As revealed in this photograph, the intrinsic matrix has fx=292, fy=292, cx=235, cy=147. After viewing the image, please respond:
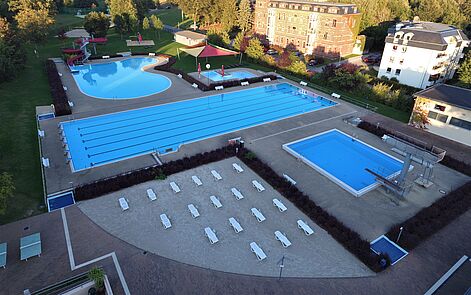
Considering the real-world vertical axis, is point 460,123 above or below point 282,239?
above

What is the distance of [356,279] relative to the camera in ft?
43.6

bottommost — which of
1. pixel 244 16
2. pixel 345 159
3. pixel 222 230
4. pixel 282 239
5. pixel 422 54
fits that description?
pixel 345 159

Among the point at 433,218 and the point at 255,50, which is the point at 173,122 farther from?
the point at 255,50

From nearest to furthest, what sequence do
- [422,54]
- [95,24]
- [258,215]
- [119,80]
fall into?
[258,215] → [422,54] → [119,80] → [95,24]

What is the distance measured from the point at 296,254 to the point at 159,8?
107199 millimetres

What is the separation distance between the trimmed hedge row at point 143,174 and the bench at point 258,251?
7.96 meters

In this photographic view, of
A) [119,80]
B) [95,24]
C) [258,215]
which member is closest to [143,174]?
[258,215]

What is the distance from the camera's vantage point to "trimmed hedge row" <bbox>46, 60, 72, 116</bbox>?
27.8 metres

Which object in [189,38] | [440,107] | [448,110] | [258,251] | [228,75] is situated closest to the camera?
[258,251]

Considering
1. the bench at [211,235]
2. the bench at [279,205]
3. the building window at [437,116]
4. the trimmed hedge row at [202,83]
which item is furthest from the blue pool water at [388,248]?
the trimmed hedge row at [202,83]

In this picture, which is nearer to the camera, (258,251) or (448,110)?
(258,251)

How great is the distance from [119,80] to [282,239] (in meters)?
32.0

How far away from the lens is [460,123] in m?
24.7

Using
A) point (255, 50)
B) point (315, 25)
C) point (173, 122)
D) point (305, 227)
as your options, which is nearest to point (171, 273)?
point (305, 227)
